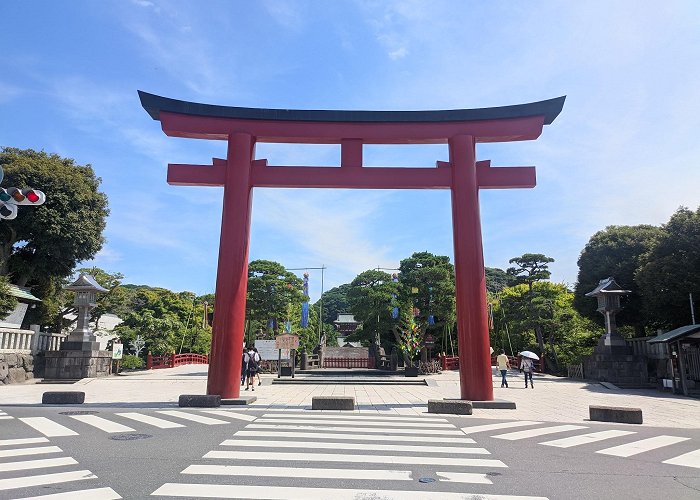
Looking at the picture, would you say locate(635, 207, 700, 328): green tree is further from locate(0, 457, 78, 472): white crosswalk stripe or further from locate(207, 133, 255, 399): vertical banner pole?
locate(0, 457, 78, 472): white crosswalk stripe

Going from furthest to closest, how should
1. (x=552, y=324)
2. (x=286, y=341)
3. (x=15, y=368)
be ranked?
(x=552, y=324) → (x=286, y=341) → (x=15, y=368)

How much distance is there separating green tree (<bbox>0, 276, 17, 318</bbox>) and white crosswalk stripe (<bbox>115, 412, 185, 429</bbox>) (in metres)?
13.4

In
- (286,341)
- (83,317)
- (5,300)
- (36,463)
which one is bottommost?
(36,463)

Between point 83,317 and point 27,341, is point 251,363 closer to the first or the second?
point 83,317

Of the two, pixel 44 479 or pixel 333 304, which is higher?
pixel 333 304

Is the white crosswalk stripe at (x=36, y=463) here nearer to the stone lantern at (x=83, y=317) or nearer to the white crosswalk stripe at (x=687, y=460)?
the white crosswalk stripe at (x=687, y=460)

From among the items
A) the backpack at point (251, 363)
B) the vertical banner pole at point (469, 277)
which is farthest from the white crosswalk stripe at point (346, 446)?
the backpack at point (251, 363)

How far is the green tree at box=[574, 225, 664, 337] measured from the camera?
92.4ft

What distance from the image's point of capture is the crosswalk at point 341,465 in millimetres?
5059

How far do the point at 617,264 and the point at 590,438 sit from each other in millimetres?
24306

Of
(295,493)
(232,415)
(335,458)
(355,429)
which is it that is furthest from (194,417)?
(295,493)

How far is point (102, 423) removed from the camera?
966 centimetres

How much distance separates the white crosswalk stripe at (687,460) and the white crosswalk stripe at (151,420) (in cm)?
881

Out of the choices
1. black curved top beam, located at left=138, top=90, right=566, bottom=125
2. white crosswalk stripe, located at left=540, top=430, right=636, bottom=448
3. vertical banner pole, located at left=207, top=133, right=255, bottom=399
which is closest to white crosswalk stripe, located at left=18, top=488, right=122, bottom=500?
white crosswalk stripe, located at left=540, top=430, right=636, bottom=448
